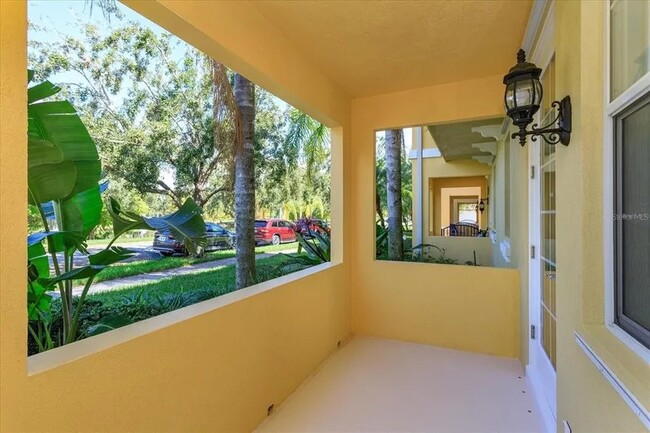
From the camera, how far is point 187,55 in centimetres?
744

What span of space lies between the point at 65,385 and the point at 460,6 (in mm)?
2897

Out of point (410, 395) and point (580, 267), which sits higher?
point (580, 267)

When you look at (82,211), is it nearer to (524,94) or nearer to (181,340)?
(181,340)

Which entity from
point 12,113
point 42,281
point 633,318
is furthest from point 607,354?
point 42,281

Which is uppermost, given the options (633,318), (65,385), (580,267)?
(580,267)

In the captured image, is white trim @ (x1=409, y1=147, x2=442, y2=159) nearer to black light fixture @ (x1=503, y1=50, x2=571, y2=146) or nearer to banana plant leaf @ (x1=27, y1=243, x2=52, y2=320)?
black light fixture @ (x1=503, y1=50, x2=571, y2=146)

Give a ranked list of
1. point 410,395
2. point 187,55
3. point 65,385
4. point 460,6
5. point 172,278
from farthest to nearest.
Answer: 1. point 187,55
2. point 172,278
3. point 410,395
4. point 460,6
5. point 65,385

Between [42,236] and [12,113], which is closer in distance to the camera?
[12,113]

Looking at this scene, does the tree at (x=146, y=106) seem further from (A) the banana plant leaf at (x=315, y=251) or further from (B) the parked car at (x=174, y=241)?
(A) the banana plant leaf at (x=315, y=251)

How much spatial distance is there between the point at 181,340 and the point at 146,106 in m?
7.09

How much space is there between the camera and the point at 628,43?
3.58 ft

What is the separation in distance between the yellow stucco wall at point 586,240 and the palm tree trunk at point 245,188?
9.87ft

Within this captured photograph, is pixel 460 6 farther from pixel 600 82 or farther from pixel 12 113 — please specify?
pixel 12 113

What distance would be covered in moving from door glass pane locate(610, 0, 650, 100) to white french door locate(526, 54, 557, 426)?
92 centimetres
